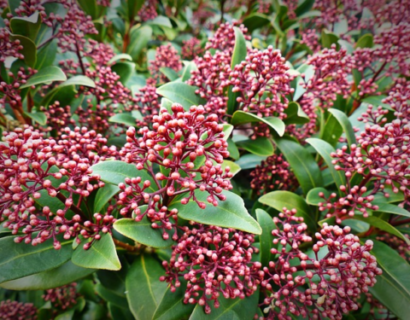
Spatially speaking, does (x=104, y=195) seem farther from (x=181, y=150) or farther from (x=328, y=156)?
(x=328, y=156)

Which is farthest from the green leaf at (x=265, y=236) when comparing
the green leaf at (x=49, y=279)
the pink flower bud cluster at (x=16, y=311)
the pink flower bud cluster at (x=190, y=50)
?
the pink flower bud cluster at (x=190, y=50)

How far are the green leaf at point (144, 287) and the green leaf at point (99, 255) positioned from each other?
318 mm

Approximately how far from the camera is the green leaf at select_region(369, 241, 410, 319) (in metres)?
1.29

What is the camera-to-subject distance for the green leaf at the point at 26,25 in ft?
4.74

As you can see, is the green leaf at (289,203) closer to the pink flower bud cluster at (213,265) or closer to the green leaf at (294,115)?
the pink flower bud cluster at (213,265)

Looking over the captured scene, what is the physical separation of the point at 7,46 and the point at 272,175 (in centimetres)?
167

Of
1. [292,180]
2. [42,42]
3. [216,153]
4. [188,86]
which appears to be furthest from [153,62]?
[216,153]

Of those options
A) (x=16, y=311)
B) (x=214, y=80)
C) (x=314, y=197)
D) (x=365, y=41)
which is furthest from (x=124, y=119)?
(x=365, y=41)

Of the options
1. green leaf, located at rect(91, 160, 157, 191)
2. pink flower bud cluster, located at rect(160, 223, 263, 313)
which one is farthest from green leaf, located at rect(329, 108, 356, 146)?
green leaf, located at rect(91, 160, 157, 191)

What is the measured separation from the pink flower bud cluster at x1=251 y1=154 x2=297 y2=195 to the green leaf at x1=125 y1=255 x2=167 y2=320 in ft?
2.69

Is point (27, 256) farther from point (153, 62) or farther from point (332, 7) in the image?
point (332, 7)

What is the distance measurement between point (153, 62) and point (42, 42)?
2.76 ft

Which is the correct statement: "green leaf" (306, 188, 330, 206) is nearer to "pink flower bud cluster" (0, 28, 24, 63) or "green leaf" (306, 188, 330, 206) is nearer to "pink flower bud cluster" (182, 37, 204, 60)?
"pink flower bud cluster" (0, 28, 24, 63)

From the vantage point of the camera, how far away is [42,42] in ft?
5.87
